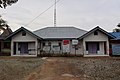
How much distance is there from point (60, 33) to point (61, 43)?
3067mm

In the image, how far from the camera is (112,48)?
115 ft

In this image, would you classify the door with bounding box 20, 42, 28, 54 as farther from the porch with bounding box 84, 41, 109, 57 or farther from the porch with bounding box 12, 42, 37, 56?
the porch with bounding box 84, 41, 109, 57

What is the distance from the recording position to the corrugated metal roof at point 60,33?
118 feet

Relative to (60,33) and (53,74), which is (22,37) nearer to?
(60,33)

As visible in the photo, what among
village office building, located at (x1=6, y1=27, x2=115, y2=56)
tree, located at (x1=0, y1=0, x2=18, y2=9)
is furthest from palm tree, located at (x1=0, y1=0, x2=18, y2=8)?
village office building, located at (x1=6, y1=27, x2=115, y2=56)

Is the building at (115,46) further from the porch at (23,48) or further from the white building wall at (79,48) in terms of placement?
the porch at (23,48)

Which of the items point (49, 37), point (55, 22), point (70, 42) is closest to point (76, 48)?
point (70, 42)

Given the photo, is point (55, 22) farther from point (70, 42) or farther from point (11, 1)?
point (11, 1)

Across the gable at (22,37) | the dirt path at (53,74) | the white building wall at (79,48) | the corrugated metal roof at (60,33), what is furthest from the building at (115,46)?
the dirt path at (53,74)

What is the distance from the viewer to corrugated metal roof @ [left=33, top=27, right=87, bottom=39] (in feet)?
118

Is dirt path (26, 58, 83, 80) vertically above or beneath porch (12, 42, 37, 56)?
beneath

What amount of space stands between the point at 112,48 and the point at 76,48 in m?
6.02

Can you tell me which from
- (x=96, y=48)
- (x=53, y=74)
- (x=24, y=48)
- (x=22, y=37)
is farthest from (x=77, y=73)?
(x=24, y=48)

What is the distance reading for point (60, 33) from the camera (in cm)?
3756
